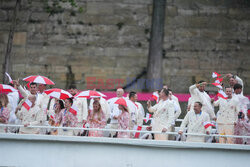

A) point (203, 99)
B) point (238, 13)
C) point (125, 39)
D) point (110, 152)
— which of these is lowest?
point (110, 152)

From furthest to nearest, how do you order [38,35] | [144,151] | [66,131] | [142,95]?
1. [38,35]
2. [142,95]
3. [66,131]
4. [144,151]

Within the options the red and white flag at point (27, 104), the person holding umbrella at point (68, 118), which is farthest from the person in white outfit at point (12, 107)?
the person holding umbrella at point (68, 118)

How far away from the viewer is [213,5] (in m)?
15.5

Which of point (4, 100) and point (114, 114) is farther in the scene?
point (114, 114)

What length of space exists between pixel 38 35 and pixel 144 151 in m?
9.04

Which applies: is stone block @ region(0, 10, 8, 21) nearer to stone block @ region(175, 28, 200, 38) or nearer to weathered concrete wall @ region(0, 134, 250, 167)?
stone block @ region(175, 28, 200, 38)

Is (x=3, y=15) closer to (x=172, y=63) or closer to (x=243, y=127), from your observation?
(x=172, y=63)

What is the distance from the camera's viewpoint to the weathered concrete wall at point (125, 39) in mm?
15305

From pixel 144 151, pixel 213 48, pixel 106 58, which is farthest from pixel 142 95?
pixel 144 151

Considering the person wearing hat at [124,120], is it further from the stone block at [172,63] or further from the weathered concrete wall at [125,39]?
the stone block at [172,63]

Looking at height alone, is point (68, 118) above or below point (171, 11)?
below

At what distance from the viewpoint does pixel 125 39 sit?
15.5 metres

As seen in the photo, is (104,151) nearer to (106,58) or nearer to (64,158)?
(64,158)

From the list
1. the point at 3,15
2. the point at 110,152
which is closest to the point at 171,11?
the point at 3,15
